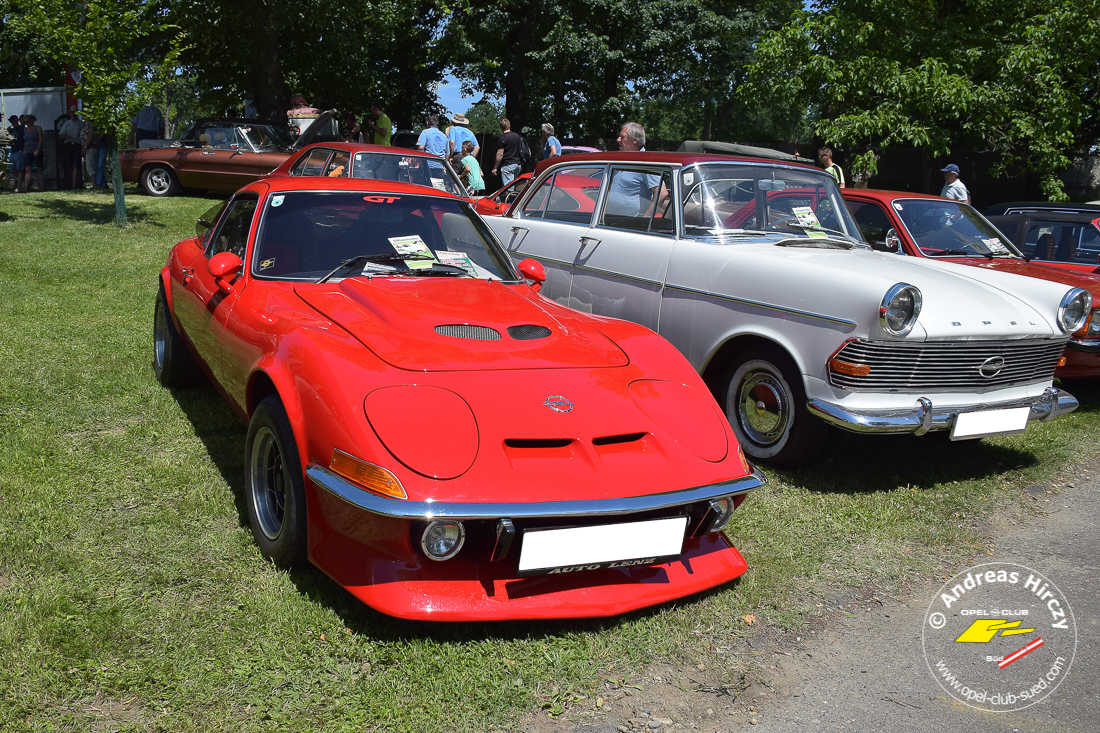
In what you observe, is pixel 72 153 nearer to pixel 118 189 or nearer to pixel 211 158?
pixel 211 158

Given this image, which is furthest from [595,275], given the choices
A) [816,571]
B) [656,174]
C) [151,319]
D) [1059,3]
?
[1059,3]

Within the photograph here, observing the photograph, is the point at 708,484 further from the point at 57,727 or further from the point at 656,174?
the point at 656,174

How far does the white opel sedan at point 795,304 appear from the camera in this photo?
402cm

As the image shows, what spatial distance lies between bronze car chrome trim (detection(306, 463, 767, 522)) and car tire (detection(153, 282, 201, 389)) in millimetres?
2693

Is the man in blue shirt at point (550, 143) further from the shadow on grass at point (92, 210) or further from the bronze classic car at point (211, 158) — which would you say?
the shadow on grass at point (92, 210)

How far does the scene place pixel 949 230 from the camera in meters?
6.90

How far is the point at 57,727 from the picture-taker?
217cm

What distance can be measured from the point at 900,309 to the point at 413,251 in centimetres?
236

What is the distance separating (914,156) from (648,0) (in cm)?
938

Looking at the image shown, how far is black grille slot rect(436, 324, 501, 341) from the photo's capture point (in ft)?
10.4

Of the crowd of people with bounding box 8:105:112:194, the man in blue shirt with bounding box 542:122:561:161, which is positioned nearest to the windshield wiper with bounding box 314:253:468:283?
the man in blue shirt with bounding box 542:122:561:161

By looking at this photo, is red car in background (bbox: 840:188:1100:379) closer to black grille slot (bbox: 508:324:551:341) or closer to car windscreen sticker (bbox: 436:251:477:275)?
car windscreen sticker (bbox: 436:251:477:275)

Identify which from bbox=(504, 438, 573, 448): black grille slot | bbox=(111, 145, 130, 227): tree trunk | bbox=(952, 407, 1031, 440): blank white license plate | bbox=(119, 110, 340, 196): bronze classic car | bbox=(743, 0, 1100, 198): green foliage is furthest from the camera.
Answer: bbox=(119, 110, 340, 196): bronze classic car

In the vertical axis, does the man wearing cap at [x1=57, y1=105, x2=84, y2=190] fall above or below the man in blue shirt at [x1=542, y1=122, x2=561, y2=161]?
below
